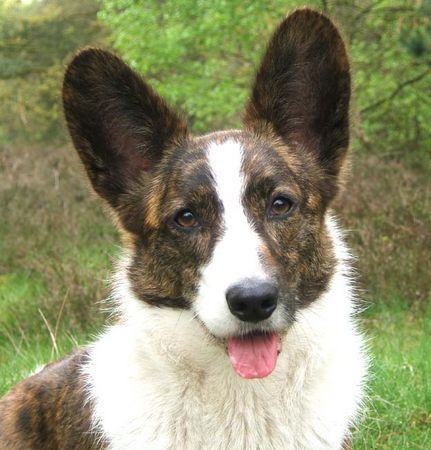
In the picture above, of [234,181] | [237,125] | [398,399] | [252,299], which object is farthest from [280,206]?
[237,125]

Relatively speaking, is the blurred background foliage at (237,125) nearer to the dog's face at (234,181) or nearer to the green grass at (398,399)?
the green grass at (398,399)

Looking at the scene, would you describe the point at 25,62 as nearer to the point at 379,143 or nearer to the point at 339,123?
the point at 379,143

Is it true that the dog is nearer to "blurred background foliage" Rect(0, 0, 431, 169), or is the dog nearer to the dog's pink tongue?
the dog's pink tongue

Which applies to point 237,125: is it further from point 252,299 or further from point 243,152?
point 252,299

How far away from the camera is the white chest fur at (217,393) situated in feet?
11.0

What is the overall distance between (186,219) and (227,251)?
0.38m

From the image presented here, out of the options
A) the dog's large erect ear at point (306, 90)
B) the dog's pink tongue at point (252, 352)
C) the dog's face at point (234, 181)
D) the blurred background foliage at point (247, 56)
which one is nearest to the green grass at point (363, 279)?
the blurred background foliage at point (247, 56)

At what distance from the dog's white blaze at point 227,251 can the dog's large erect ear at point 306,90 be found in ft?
1.36

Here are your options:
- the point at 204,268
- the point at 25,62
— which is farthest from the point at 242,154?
the point at 25,62

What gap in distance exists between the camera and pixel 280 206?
3354 mm

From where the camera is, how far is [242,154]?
3393mm

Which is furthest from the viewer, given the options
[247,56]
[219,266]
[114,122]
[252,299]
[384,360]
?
[247,56]

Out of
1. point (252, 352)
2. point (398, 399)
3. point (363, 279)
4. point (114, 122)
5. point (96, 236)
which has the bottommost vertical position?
point (96, 236)

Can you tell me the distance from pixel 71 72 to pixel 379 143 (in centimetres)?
1073
